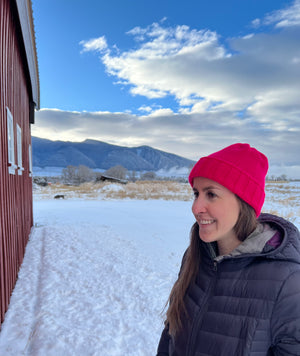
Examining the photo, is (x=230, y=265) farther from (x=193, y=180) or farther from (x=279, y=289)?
(x=193, y=180)

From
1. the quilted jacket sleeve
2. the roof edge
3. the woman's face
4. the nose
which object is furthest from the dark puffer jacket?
the roof edge

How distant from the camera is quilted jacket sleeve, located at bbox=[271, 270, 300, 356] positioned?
1.02 meters

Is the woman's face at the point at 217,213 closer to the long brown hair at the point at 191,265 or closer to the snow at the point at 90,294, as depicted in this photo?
the long brown hair at the point at 191,265

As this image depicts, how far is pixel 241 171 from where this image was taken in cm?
133

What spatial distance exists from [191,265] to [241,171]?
0.54 meters

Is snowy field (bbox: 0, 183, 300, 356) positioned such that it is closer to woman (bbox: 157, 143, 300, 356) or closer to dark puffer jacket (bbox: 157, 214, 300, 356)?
woman (bbox: 157, 143, 300, 356)

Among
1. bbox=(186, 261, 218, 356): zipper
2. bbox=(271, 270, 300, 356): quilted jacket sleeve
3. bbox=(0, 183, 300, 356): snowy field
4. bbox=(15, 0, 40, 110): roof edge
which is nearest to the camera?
bbox=(271, 270, 300, 356): quilted jacket sleeve

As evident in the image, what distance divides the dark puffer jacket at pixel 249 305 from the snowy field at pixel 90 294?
5.72ft

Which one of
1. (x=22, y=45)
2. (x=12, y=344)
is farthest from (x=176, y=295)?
(x=22, y=45)

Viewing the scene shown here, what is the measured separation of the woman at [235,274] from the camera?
1.08 m

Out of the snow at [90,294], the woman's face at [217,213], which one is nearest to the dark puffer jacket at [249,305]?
the woman's face at [217,213]

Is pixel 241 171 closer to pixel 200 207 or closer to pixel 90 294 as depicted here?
pixel 200 207

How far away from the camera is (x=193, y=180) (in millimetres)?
1518

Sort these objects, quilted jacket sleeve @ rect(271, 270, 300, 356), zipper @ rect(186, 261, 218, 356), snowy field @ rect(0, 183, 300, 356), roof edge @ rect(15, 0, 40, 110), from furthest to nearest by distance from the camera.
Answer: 1. roof edge @ rect(15, 0, 40, 110)
2. snowy field @ rect(0, 183, 300, 356)
3. zipper @ rect(186, 261, 218, 356)
4. quilted jacket sleeve @ rect(271, 270, 300, 356)
